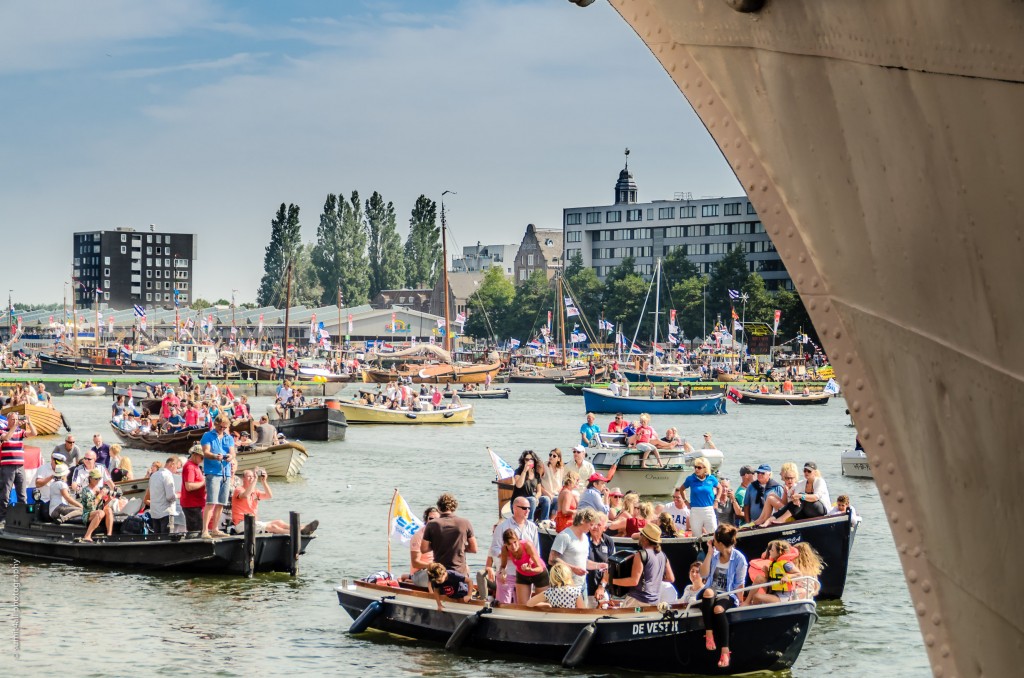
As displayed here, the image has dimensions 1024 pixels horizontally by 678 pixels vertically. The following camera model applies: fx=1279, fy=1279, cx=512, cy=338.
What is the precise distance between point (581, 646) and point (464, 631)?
1.60 metres

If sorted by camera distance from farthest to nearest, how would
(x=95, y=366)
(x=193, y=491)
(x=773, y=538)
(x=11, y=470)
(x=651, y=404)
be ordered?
(x=95, y=366)
(x=651, y=404)
(x=11, y=470)
(x=193, y=491)
(x=773, y=538)

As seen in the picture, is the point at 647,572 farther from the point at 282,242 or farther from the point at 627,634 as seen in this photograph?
the point at 282,242

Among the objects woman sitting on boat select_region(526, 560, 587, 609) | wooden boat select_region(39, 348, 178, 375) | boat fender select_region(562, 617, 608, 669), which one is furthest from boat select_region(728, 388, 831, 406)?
boat fender select_region(562, 617, 608, 669)

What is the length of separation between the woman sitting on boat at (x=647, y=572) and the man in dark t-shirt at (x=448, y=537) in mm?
2000

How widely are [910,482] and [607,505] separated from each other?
570 inches

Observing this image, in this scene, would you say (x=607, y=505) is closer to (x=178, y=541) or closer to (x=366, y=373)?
(x=178, y=541)

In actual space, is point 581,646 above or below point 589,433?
below

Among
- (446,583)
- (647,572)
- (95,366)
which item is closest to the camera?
(647,572)

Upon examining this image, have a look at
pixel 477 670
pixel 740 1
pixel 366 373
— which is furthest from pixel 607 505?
pixel 366 373

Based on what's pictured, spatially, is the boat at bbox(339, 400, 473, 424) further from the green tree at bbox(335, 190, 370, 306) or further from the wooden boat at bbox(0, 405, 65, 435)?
the green tree at bbox(335, 190, 370, 306)

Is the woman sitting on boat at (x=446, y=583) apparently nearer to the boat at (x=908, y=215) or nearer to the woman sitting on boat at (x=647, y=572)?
the woman sitting on boat at (x=647, y=572)

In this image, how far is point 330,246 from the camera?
178 meters

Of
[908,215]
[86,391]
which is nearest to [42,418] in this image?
[86,391]

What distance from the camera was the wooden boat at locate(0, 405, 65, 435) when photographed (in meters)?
51.1
